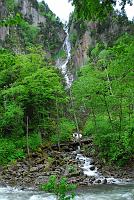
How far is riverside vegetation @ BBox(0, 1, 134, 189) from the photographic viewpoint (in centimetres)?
2159

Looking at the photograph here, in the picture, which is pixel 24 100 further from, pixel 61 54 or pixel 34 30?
pixel 34 30

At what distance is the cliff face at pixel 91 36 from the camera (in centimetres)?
6575

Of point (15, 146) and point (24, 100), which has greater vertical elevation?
point (24, 100)

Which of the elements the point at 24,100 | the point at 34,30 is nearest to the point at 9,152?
the point at 24,100

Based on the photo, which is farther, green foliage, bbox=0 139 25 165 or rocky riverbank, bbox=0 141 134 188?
green foliage, bbox=0 139 25 165

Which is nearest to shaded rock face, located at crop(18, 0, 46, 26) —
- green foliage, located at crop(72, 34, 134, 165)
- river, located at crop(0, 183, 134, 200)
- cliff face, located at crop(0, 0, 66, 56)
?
cliff face, located at crop(0, 0, 66, 56)

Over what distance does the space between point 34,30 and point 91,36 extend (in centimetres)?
3182

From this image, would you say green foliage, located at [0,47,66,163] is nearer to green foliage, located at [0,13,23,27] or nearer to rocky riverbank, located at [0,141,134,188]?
rocky riverbank, located at [0,141,134,188]

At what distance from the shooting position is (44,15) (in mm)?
112188

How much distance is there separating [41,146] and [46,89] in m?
4.41

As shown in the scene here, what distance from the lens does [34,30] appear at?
9931 cm

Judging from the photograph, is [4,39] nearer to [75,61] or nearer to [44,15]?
[75,61]

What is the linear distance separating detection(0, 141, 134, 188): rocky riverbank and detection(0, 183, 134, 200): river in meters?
1.15

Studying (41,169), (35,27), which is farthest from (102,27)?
(41,169)
